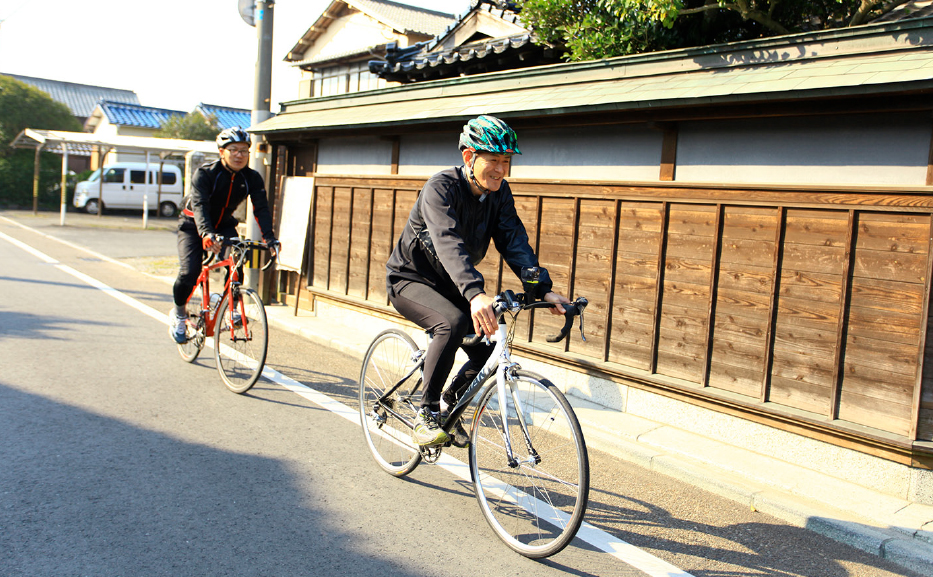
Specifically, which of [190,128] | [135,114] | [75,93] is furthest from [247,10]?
[75,93]

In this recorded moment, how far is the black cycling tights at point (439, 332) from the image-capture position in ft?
12.3

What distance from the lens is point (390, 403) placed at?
4543 millimetres

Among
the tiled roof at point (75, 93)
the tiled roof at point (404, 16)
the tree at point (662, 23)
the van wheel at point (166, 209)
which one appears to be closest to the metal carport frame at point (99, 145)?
the van wheel at point (166, 209)

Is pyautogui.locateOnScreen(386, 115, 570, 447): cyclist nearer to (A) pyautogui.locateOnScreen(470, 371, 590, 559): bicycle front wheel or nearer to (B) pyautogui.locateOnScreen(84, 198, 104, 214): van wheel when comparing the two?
(A) pyautogui.locateOnScreen(470, 371, 590, 559): bicycle front wheel

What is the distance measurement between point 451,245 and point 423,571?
1.53m

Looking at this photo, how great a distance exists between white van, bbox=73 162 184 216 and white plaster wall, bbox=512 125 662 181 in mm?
26301

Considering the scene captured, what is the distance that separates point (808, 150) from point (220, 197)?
4.84 m

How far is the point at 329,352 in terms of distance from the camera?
26.3ft

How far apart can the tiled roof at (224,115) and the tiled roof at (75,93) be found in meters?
16.1

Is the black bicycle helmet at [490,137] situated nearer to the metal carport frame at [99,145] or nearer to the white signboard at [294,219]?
the white signboard at [294,219]

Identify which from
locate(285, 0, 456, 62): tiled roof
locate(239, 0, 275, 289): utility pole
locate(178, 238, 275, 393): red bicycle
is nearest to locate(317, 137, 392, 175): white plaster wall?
locate(239, 0, 275, 289): utility pole

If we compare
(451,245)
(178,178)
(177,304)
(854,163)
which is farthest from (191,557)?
(178,178)

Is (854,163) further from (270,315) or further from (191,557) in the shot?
(270,315)

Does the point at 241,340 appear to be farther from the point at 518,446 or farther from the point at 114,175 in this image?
the point at 114,175
